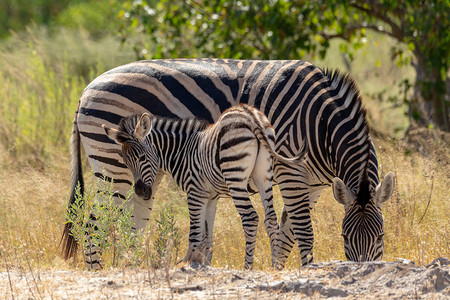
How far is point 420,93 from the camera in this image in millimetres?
11227

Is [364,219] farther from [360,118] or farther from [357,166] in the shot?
[360,118]

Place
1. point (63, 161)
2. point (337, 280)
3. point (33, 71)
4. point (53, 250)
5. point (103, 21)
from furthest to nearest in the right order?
point (103, 21), point (33, 71), point (63, 161), point (53, 250), point (337, 280)

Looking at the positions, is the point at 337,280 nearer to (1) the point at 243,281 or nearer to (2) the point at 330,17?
(1) the point at 243,281

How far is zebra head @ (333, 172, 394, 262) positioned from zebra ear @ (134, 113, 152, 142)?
184 cm

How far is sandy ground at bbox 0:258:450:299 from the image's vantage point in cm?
429

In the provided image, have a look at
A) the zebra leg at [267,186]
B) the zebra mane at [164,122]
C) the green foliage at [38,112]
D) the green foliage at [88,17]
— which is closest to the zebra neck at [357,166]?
the zebra leg at [267,186]

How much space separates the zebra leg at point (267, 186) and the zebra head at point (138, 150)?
1.04 meters


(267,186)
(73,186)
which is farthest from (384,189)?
(73,186)

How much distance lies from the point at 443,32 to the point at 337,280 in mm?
6571

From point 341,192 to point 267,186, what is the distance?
2.16 feet

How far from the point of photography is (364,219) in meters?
5.69

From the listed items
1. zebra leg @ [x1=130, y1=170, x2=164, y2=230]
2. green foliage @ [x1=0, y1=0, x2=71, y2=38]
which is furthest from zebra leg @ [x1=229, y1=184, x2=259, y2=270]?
green foliage @ [x1=0, y1=0, x2=71, y2=38]

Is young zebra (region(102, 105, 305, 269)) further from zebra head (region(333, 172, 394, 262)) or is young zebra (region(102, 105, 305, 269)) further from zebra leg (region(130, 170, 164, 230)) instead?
zebra head (region(333, 172, 394, 262))

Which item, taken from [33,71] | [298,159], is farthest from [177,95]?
[33,71]
